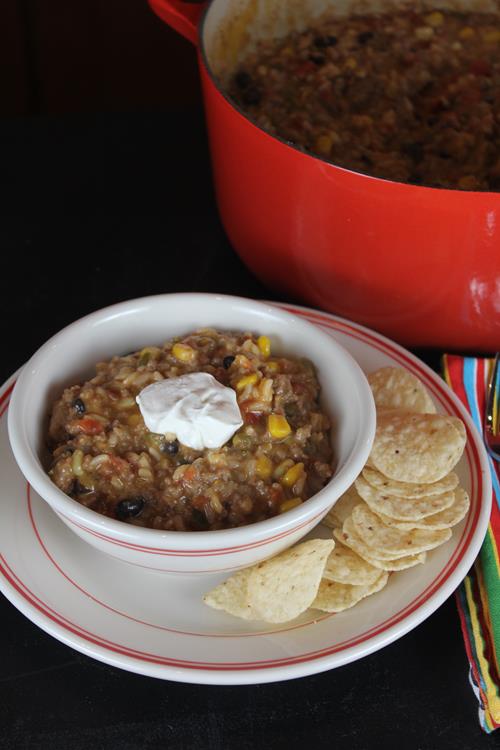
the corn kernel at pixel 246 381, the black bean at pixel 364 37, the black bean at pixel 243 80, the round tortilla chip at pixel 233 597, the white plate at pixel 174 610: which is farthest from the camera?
the black bean at pixel 364 37

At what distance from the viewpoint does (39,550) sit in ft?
7.08

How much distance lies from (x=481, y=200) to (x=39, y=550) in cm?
128

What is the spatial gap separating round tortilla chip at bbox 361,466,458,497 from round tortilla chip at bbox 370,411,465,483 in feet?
0.06

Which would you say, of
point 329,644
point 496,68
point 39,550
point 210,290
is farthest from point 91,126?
point 329,644

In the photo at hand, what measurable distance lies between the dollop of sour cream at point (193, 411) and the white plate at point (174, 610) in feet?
1.03

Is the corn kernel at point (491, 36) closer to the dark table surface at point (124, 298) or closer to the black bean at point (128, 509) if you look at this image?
the dark table surface at point (124, 298)

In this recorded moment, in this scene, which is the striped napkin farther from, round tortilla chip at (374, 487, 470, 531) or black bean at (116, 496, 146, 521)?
black bean at (116, 496, 146, 521)

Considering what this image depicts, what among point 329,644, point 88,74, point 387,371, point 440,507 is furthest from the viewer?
point 88,74

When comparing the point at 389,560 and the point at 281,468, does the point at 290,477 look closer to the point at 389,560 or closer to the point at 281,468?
the point at 281,468

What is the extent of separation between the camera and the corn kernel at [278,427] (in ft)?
7.12

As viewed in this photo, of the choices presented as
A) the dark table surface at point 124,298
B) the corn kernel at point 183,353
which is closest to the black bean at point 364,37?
the dark table surface at point 124,298

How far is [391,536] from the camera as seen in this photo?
2.14m

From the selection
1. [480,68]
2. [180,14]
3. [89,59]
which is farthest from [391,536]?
[89,59]

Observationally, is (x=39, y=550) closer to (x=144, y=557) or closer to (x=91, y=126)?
(x=144, y=557)
